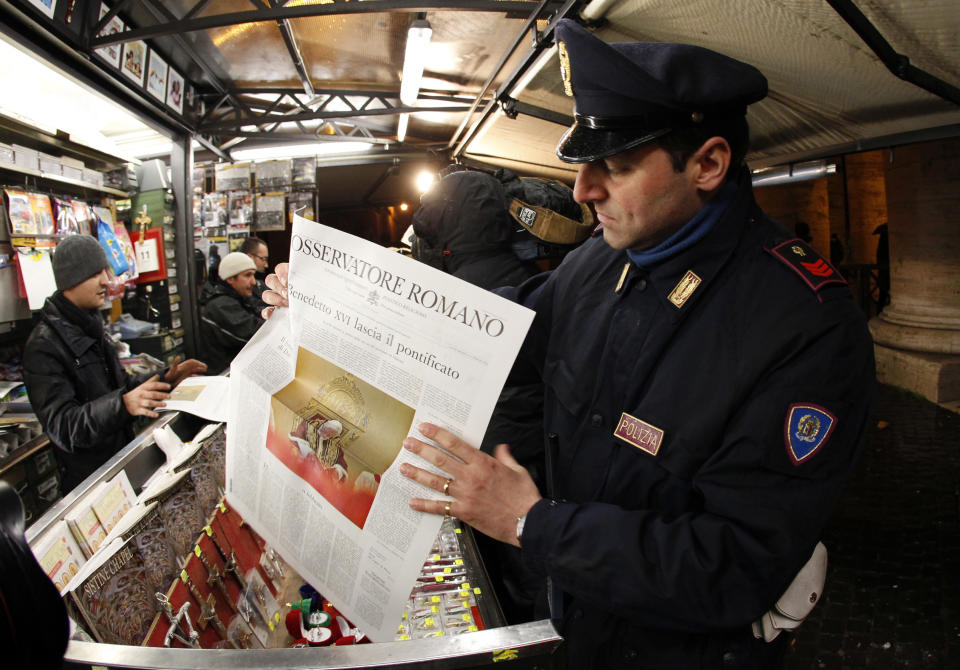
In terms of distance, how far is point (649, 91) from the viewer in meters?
0.94

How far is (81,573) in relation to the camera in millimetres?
1119

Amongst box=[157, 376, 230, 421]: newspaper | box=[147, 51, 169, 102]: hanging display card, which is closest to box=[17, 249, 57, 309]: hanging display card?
box=[147, 51, 169, 102]: hanging display card

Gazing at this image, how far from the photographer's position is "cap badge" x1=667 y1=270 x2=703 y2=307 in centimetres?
98

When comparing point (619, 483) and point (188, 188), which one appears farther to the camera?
point (188, 188)

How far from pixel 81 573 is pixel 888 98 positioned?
154 inches

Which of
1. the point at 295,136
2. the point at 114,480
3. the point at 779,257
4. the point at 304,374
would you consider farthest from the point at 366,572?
the point at 295,136

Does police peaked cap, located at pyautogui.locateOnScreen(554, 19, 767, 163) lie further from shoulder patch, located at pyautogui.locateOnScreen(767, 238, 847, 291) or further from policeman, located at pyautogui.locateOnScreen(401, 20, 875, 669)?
shoulder patch, located at pyautogui.locateOnScreen(767, 238, 847, 291)

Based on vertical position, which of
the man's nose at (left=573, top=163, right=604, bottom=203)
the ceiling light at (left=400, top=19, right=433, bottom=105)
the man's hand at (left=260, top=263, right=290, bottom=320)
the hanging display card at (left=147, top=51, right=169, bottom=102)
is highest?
the ceiling light at (left=400, top=19, right=433, bottom=105)

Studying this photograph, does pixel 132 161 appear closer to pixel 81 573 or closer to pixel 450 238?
pixel 450 238

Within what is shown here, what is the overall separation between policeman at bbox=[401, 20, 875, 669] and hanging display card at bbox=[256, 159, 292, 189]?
769 centimetres

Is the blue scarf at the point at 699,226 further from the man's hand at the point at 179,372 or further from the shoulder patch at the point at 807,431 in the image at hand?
the man's hand at the point at 179,372

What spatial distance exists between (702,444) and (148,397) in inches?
82.2

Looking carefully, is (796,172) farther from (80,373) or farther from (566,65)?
(80,373)

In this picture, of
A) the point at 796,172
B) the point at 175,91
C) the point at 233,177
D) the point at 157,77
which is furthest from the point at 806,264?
the point at 233,177
